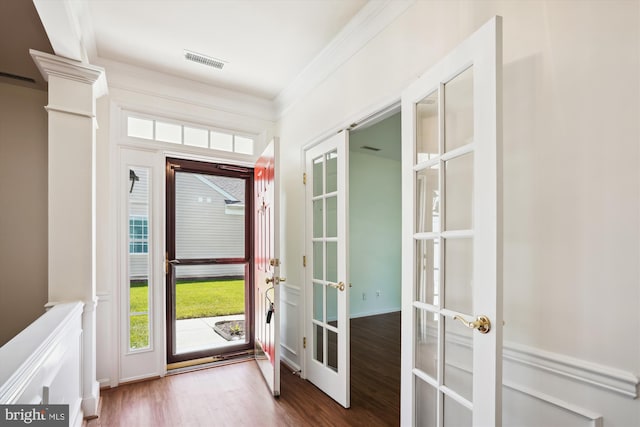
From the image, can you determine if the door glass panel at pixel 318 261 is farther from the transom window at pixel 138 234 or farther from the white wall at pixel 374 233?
the white wall at pixel 374 233

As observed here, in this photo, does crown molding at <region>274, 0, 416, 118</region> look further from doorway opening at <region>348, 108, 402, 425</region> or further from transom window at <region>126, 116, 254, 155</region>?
doorway opening at <region>348, 108, 402, 425</region>

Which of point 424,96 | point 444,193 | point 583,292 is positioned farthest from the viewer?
point 424,96

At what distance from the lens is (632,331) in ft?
3.22

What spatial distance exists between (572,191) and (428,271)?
670mm

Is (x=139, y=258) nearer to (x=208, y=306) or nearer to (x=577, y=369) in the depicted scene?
(x=208, y=306)

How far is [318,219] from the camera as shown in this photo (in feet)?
9.09

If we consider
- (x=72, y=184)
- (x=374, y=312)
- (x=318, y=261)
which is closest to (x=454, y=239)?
(x=318, y=261)

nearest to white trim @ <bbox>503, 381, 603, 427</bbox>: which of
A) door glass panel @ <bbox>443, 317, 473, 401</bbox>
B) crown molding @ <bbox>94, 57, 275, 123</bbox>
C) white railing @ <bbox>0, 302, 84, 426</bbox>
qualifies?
door glass panel @ <bbox>443, 317, 473, 401</bbox>

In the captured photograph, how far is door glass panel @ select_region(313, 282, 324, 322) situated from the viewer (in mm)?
2703

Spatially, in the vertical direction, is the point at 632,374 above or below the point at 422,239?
below

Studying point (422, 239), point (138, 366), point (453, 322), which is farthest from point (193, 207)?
point (453, 322)

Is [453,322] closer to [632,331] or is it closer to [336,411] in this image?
[632,331]

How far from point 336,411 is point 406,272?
138cm

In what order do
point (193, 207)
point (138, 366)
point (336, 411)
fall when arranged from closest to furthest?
point (336, 411) < point (138, 366) < point (193, 207)
